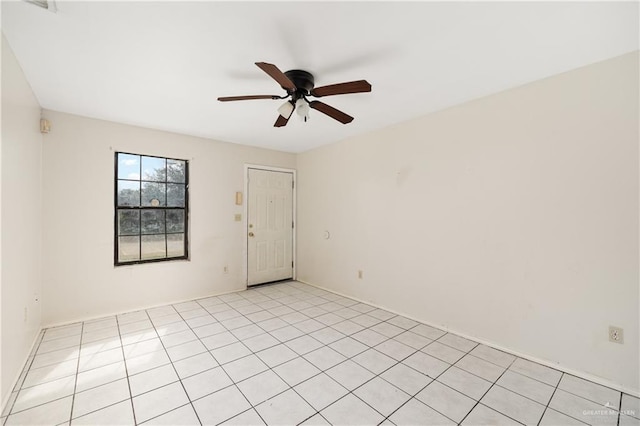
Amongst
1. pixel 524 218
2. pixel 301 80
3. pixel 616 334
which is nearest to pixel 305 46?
pixel 301 80

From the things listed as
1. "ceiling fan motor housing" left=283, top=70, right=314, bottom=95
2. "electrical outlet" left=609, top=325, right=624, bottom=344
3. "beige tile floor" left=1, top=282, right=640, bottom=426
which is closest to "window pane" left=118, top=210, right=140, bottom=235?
"beige tile floor" left=1, top=282, right=640, bottom=426

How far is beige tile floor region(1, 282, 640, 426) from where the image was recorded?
5.64 ft

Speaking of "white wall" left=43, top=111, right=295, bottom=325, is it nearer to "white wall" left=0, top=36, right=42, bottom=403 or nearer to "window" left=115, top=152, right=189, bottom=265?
"window" left=115, top=152, right=189, bottom=265

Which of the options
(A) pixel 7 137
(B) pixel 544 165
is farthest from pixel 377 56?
(A) pixel 7 137

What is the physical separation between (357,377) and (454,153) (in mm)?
2361

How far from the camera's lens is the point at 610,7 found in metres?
1.53

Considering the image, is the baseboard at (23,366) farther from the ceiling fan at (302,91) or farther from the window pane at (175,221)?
the ceiling fan at (302,91)

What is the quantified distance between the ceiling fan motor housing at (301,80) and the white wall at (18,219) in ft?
6.15

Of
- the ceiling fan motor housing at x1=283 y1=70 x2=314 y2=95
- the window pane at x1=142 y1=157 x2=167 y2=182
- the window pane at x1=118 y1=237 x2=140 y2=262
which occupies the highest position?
the ceiling fan motor housing at x1=283 y1=70 x2=314 y2=95

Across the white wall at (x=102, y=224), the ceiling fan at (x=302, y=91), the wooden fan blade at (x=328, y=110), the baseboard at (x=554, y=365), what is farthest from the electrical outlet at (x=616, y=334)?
the white wall at (x=102, y=224)

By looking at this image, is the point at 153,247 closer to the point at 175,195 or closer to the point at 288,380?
the point at 175,195

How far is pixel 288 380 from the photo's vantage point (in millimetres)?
2076

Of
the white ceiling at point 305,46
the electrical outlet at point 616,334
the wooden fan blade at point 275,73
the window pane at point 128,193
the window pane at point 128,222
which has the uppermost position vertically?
the white ceiling at point 305,46

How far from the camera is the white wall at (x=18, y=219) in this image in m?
1.82
